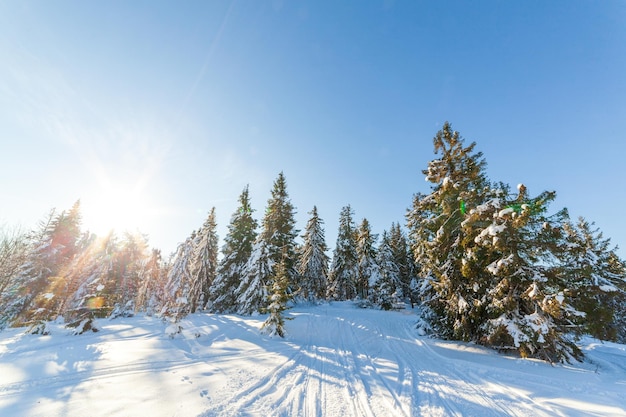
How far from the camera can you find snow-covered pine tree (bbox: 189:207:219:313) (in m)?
23.7

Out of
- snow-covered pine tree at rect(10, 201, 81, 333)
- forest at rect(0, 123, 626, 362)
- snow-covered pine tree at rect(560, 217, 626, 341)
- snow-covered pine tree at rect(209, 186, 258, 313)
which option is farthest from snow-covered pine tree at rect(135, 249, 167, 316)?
snow-covered pine tree at rect(560, 217, 626, 341)

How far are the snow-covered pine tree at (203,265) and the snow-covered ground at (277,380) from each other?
12.6 meters

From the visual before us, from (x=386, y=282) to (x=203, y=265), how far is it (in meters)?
21.8

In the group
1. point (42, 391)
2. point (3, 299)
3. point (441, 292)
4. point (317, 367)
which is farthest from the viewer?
point (3, 299)

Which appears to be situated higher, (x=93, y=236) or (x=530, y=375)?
(x=93, y=236)

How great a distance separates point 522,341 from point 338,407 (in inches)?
327

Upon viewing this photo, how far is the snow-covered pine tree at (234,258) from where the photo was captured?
2266 cm

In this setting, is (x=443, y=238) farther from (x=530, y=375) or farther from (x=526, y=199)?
(x=530, y=375)

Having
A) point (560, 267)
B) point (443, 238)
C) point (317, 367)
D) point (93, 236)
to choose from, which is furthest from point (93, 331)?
point (93, 236)

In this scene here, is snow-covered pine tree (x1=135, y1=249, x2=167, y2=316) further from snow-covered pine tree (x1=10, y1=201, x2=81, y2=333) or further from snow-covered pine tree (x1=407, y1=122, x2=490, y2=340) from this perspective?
snow-covered pine tree (x1=407, y1=122, x2=490, y2=340)

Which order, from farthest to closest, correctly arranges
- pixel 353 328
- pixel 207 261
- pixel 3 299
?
1. pixel 207 261
2. pixel 3 299
3. pixel 353 328

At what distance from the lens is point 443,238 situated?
43.8 ft

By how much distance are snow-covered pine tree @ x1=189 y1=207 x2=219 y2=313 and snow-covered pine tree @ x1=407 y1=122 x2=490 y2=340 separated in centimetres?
1971

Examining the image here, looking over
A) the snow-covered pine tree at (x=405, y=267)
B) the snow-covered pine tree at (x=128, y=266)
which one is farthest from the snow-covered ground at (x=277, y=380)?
the snow-covered pine tree at (x=405, y=267)
